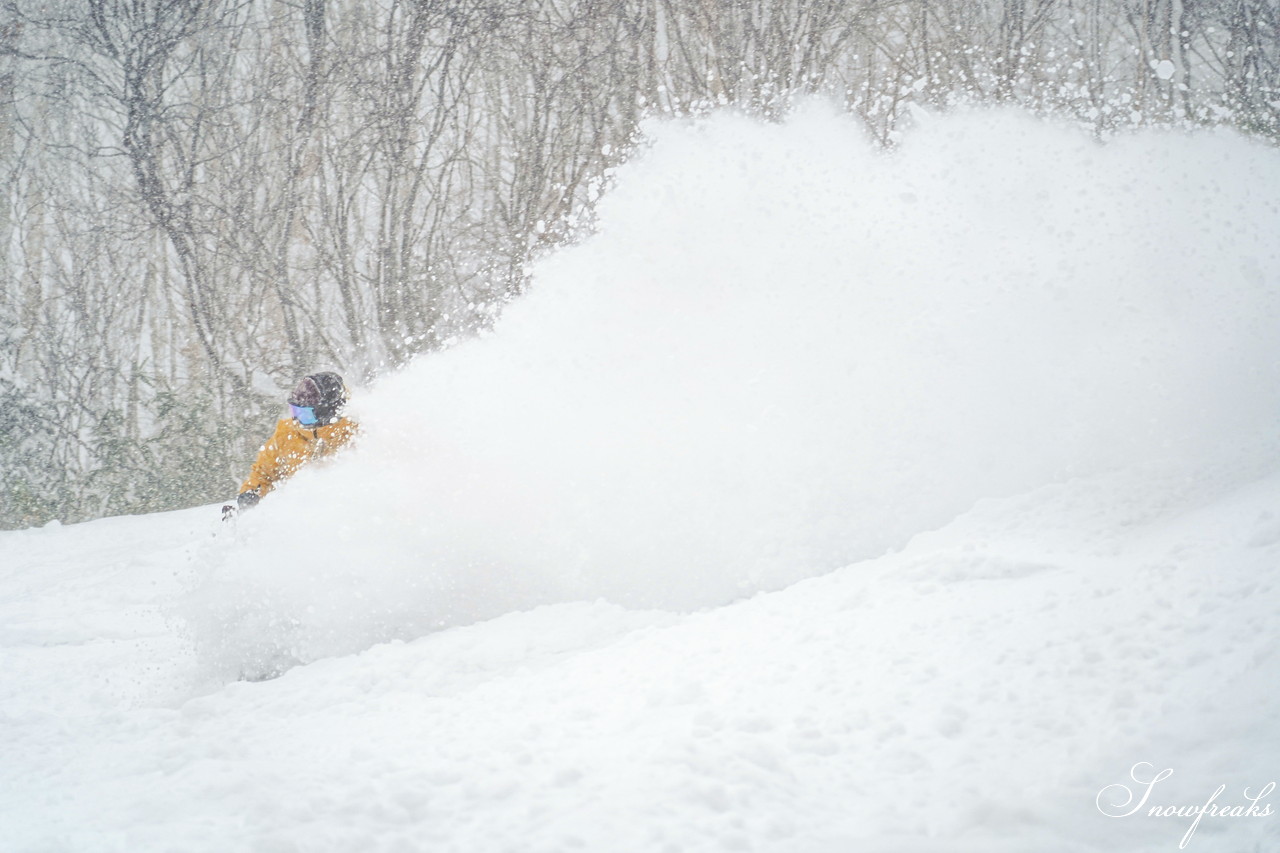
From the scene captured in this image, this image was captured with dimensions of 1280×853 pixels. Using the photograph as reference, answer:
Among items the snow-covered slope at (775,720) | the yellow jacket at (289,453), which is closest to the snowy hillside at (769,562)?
the snow-covered slope at (775,720)

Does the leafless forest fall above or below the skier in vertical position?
above

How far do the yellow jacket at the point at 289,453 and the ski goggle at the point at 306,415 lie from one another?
37 mm

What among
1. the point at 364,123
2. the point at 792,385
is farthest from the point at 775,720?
the point at 364,123

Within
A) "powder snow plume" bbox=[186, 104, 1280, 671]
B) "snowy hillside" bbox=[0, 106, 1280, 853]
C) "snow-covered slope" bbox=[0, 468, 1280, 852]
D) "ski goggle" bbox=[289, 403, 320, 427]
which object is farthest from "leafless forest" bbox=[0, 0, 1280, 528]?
"snow-covered slope" bbox=[0, 468, 1280, 852]

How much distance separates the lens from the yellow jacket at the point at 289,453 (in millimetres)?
4664

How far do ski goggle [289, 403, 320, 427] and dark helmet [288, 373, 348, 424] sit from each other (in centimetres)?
2

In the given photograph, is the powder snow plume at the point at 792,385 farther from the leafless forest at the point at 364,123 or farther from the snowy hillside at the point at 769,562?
the leafless forest at the point at 364,123

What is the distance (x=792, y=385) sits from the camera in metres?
5.01

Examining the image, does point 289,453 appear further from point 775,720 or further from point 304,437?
point 775,720

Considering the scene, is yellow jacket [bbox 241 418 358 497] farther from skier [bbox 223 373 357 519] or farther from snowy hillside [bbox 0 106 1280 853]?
snowy hillside [bbox 0 106 1280 853]

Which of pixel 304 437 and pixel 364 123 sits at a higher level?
pixel 364 123

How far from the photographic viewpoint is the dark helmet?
15.0ft

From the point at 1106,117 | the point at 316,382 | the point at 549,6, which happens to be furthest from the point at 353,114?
the point at 1106,117

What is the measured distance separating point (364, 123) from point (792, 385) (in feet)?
21.3
